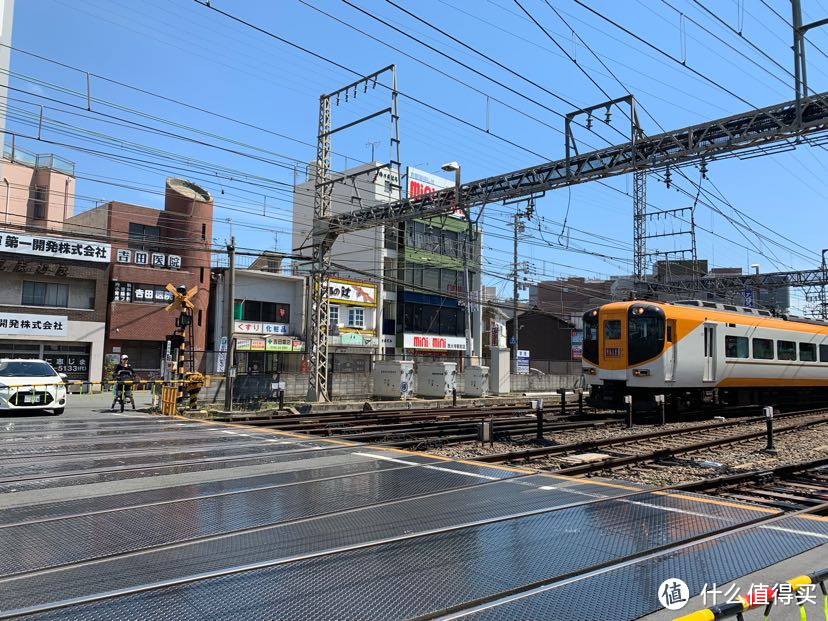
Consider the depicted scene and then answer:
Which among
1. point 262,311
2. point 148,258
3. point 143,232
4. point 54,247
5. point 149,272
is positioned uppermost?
point 143,232

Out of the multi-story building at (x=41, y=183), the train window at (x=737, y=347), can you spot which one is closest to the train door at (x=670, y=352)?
the train window at (x=737, y=347)

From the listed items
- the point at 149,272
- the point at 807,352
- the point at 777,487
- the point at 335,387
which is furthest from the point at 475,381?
the point at 777,487

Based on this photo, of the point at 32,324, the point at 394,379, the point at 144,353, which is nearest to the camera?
the point at 394,379

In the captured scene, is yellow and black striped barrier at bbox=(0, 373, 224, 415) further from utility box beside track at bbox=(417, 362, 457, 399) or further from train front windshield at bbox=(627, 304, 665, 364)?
train front windshield at bbox=(627, 304, 665, 364)

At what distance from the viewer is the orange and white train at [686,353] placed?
56.4ft

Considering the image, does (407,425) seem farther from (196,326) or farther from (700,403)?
(196,326)

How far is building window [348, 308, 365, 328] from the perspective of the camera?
139 feet

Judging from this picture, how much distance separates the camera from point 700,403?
753 inches

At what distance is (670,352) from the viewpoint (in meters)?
17.1

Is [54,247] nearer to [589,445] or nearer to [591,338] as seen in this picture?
[591,338]

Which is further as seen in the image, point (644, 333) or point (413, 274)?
point (413, 274)

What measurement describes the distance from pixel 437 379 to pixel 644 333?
12549mm

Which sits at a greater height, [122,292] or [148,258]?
[148,258]

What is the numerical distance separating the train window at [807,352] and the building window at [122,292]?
32838 millimetres
